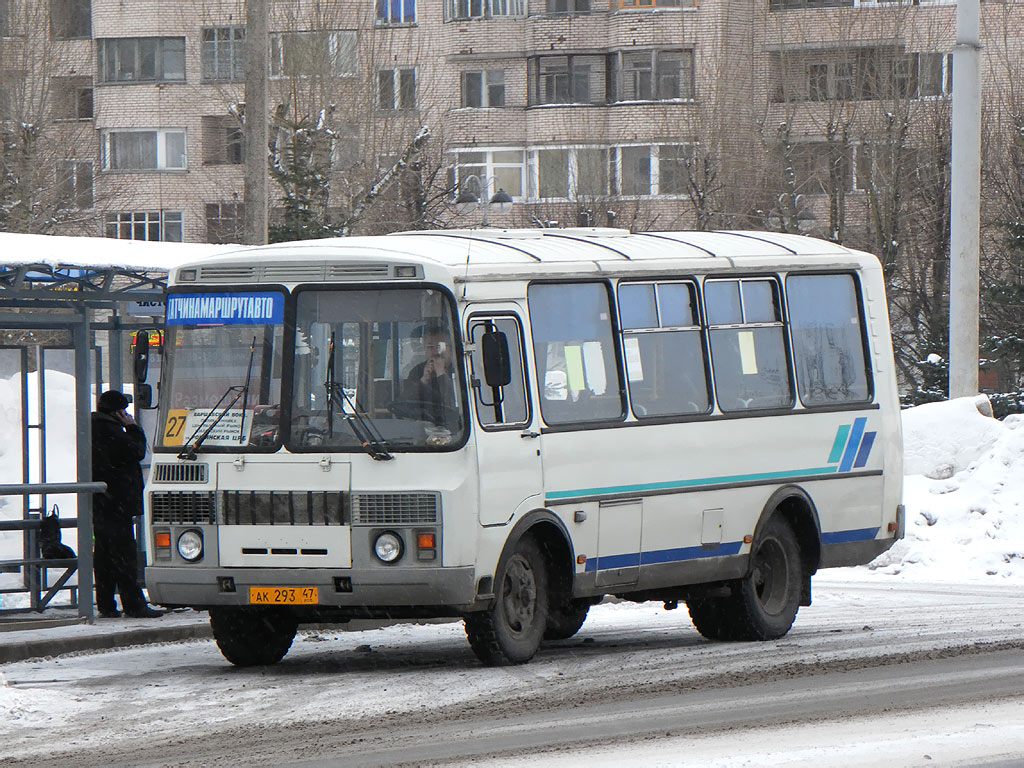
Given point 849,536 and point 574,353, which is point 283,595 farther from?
point 849,536

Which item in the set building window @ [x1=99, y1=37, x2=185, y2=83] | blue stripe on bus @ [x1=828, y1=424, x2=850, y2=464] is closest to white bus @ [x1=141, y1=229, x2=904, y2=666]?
blue stripe on bus @ [x1=828, y1=424, x2=850, y2=464]

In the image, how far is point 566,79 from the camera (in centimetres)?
5747

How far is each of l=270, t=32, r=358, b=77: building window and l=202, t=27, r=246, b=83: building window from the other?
10632 mm

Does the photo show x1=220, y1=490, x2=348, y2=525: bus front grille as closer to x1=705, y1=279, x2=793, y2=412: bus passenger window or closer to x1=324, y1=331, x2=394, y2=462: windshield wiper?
x1=324, y1=331, x2=394, y2=462: windshield wiper

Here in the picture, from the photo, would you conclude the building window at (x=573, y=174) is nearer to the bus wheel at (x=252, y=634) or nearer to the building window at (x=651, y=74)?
the building window at (x=651, y=74)

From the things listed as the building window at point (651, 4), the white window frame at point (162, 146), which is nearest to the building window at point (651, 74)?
the building window at point (651, 4)

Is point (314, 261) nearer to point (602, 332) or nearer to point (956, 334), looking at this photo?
point (602, 332)

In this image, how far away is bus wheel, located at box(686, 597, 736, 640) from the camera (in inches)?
551

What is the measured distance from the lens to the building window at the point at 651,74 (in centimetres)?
5466

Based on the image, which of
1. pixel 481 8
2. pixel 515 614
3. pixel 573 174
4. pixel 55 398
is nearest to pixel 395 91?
pixel 573 174

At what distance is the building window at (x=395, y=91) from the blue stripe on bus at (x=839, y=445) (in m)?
33.4

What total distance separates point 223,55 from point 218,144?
11.6ft

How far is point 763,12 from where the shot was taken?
52562 mm

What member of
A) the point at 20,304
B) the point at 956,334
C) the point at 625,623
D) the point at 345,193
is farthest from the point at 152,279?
the point at 345,193
